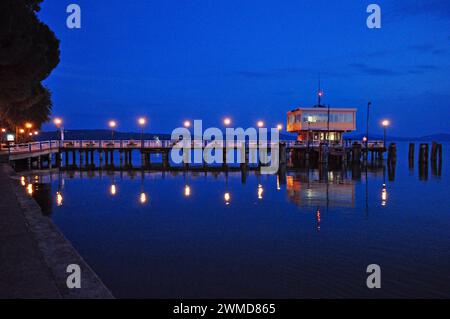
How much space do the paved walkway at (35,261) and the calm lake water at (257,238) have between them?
1415mm

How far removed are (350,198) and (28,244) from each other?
19.6 metres

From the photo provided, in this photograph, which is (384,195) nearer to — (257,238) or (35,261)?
(257,238)

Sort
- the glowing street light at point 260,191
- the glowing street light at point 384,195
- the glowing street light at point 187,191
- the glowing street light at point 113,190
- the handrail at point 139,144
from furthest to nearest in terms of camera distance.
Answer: the handrail at point 139,144, the glowing street light at point 187,191, the glowing street light at point 113,190, the glowing street light at point 260,191, the glowing street light at point 384,195

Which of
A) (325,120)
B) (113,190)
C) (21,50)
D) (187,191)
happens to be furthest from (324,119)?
(21,50)

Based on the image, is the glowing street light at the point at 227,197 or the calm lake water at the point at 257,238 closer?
the calm lake water at the point at 257,238

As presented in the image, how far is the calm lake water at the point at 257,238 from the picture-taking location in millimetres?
9797

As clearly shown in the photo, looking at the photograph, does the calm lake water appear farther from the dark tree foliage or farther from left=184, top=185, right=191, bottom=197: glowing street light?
the dark tree foliage

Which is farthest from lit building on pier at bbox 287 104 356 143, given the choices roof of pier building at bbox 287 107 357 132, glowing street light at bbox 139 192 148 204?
glowing street light at bbox 139 192 148 204

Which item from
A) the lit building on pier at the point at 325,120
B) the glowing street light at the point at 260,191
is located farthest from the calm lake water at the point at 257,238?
the lit building on pier at the point at 325,120

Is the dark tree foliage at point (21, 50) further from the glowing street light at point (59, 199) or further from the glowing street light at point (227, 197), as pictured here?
the glowing street light at point (227, 197)

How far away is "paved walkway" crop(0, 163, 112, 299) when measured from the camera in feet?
21.6

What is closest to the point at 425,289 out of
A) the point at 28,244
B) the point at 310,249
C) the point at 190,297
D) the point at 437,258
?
the point at 437,258

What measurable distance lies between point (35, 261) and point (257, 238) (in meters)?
8.27

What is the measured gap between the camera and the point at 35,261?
792cm
